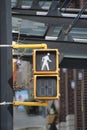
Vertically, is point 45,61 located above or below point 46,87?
above

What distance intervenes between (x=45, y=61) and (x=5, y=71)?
785mm

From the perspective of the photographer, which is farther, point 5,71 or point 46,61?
point 5,71

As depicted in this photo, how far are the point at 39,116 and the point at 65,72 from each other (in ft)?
28.0

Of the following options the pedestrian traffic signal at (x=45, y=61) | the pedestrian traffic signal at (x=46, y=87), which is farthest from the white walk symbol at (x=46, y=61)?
the pedestrian traffic signal at (x=46, y=87)

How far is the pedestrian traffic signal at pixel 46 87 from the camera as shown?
794 cm

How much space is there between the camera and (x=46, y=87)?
8039 mm

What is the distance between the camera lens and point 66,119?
94.9 feet

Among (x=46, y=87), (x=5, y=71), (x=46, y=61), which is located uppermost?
(x=46, y=61)

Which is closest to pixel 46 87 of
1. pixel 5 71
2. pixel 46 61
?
pixel 46 61

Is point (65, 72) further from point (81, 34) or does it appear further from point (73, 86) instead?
point (81, 34)

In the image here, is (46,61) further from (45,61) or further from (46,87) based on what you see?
(46,87)

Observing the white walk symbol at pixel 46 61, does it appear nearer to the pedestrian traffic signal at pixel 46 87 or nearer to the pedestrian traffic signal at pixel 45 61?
the pedestrian traffic signal at pixel 45 61

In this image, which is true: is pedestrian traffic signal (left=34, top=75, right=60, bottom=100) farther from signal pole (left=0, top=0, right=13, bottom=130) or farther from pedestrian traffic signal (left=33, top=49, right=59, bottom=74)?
signal pole (left=0, top=0, right=13, bottom=130)

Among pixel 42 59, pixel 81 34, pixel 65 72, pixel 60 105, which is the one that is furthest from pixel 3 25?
pixel 60 105
